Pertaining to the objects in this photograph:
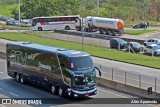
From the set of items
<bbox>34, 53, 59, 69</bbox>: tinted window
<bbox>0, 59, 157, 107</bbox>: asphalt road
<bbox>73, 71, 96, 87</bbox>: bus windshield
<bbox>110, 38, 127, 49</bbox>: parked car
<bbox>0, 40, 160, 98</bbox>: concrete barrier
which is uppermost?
<bbox>34, 53, 59, 69</bbox>: tinted window

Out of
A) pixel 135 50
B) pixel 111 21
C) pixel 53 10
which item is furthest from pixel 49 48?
pixel 53 10

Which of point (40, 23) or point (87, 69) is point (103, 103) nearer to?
point (87, 69)

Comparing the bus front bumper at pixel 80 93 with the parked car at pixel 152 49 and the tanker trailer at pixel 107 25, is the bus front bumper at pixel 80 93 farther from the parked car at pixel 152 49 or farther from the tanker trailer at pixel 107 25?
the tanker trailer at pixel 107 25

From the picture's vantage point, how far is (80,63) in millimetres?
27609

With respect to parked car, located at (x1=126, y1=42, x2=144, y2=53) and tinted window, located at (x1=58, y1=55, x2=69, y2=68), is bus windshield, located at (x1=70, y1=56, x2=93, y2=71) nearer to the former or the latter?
tinted window, located at (x1=58, y1=55, x2=69, y2=68)

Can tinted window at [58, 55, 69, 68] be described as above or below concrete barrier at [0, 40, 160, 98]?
above

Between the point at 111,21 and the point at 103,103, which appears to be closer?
the point at 103,103

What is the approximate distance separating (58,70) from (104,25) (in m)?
48.1

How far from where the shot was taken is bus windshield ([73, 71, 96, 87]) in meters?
27.0

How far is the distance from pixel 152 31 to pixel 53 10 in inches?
1226

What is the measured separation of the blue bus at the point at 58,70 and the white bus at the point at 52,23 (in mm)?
50599

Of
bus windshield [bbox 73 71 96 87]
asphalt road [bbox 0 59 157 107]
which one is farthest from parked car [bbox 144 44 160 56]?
bus windshield [bbox 73 71 96 87]

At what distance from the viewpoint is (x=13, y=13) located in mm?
110188

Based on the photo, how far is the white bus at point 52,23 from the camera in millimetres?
83375
